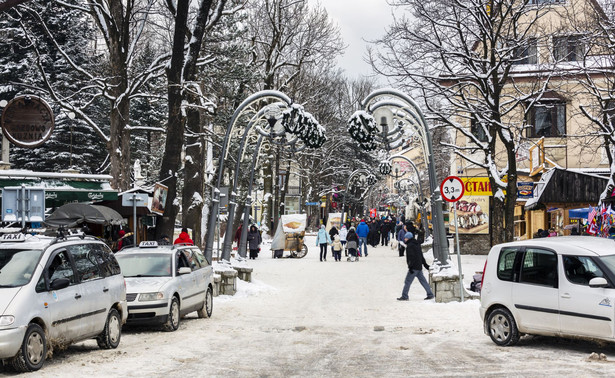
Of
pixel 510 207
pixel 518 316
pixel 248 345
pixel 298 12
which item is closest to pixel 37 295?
pixel 248 345

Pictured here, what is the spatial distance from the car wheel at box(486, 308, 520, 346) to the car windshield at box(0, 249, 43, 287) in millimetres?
6484

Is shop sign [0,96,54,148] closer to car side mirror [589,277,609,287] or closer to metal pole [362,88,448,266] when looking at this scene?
metal pole [362,88,448,266]

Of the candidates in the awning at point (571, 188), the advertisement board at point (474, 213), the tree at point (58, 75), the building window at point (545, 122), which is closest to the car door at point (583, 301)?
the awning at point (571, 188)

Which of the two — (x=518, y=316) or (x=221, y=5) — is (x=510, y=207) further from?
(x=518, y=316)

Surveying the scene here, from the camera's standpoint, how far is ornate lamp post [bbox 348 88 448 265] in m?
21.1

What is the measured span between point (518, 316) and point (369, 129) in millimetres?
11119

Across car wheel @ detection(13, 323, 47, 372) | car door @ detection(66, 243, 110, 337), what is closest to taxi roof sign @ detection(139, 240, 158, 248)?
car door @ detection(66, 243, 110, 337)

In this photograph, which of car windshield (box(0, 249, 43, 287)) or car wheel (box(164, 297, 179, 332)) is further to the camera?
car wheel (box(164, 297, 179, 332))

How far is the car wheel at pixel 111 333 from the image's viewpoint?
37.5 feet

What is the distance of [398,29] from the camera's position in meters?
24.5

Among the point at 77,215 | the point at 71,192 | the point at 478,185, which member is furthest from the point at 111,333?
the point at 478,185

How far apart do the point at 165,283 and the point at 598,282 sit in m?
7.21

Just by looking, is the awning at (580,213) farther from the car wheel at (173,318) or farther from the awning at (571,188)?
the car wheel at (173,318)

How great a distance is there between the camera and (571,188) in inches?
1117
